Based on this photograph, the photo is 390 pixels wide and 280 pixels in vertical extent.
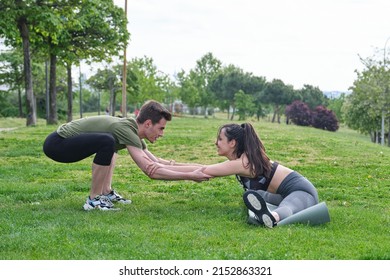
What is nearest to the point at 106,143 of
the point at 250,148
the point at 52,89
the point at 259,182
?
the point at 250,148

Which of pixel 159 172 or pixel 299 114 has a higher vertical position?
pixel 159 172

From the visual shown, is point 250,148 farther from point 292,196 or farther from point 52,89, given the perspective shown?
point 52,89


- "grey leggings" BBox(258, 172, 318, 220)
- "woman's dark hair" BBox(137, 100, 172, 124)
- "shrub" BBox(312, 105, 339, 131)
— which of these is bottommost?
"shrub" BBox(312, 105, 339, 131)

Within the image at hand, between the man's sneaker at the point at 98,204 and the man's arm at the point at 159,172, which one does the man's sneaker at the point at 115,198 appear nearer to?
the man's sneaker at the point at 98,204

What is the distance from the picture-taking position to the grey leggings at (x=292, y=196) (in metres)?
6.25

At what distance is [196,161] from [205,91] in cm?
5936

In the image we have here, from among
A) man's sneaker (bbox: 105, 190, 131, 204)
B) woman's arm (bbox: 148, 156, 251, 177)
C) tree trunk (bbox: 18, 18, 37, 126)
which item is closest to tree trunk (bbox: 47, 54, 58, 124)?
tree trunk (bbox: 18, 18, 37, 126)

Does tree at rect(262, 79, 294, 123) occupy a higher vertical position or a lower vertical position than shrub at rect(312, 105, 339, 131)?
→ higher

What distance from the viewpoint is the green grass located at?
4.85m

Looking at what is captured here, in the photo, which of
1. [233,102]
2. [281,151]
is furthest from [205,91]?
[281,151]

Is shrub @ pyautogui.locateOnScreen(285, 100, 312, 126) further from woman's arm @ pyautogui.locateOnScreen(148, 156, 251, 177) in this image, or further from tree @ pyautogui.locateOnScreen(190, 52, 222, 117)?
woman's arm @ pyautogui.locateOnScreen(148, 156, 251, 177)

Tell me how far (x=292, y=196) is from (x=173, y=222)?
1413 millimetres

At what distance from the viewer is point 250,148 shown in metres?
6.70

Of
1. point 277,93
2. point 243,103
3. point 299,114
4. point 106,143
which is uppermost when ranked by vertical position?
point 106,143
